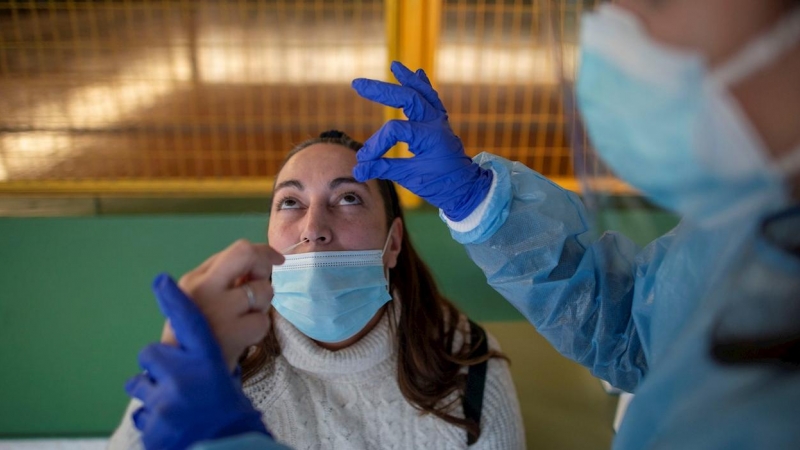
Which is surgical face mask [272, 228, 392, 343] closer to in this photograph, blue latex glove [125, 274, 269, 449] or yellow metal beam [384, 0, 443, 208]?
blue latex glove [125, 274, 269, 449]

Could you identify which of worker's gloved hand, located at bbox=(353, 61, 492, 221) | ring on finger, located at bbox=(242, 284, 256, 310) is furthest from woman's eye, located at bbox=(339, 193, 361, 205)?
ring on finger, located at bbox=(242, 284, 256, 310)

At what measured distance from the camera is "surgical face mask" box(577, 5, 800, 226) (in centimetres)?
66

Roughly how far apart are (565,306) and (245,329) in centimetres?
61

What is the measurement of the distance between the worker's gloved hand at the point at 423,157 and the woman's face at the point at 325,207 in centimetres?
28

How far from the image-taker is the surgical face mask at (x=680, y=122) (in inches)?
25.8

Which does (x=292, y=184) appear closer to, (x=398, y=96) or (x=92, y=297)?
(x=398, y=96)

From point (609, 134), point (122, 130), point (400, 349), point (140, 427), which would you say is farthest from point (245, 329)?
point (122, 130)

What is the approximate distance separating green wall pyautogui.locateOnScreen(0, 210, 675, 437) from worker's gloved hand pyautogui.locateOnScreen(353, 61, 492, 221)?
1.36 metres

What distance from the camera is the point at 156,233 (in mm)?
2607

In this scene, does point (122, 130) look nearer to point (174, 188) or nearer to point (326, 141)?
point (174, 188)

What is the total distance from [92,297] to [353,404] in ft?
4.64

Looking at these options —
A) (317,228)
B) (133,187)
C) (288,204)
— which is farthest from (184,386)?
(133,187)

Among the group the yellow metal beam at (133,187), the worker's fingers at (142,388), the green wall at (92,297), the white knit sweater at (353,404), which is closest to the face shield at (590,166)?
the worker's fingers at (142,388)

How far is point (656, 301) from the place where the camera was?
98 cm
